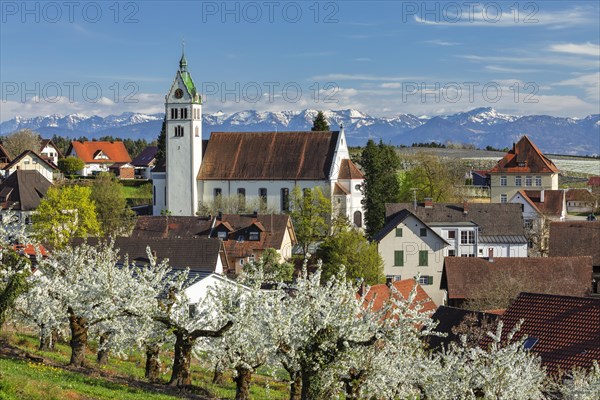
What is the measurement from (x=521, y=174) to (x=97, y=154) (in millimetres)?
70169

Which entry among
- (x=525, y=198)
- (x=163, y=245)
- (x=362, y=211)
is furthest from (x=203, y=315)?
(x=362, y=211)

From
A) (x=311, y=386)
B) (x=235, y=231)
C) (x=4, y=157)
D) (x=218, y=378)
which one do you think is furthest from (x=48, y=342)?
(x=4, y=157)

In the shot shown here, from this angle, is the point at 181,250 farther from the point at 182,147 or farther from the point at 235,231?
the point at 182,147

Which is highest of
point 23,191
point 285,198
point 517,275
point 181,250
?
point 285,198

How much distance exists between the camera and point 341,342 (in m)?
20.1

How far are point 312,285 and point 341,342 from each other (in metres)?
1.68

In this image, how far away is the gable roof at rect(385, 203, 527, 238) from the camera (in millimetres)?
61469

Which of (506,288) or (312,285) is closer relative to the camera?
(312,285)

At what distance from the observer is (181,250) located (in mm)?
50250

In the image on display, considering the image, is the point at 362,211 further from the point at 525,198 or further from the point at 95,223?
the point at 95,223

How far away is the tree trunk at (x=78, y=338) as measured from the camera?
26484mm

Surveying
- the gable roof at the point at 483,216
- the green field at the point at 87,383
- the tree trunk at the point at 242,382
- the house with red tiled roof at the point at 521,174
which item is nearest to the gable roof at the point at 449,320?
the green field at the point at 87,383

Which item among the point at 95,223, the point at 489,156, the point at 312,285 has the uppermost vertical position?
the point at 489,156

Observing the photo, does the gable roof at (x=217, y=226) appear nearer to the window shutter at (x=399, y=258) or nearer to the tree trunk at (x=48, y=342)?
the window shutter at (x=399, y=258)
